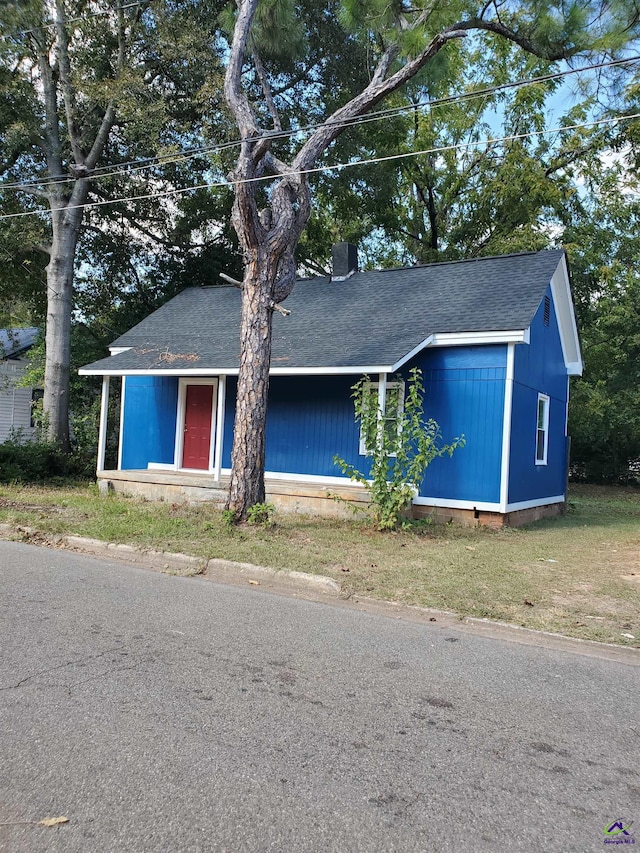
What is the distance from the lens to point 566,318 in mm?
16656

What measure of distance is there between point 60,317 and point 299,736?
1788cm

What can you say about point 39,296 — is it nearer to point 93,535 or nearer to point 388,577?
point 93,535

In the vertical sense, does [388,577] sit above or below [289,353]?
below

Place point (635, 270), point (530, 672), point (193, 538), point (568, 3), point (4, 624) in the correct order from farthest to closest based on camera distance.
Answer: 1. point (635, 270)
2. point (568, 3)
3. point (193, 538)
4. point (4, 624)
5. point (530, 672)

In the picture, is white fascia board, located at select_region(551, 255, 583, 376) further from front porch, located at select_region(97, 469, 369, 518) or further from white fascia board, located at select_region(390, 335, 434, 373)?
front porch, located at select_region(97, 469, 369, 518)

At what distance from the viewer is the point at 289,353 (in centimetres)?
1406

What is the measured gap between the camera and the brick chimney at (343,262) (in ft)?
58.4

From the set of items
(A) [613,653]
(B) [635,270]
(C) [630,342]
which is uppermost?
(B) [635,270]

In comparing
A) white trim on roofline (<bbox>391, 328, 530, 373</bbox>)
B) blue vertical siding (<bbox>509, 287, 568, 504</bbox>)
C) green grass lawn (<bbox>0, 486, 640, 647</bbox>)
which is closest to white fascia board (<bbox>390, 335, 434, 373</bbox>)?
white trim on roofline (<bbox>391, 328, 530, 373</bbox>)

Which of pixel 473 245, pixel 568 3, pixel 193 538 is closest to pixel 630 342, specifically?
pixel 473 245

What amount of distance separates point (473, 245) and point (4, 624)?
24888 millimetres

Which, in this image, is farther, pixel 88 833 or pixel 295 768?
pixel 295 768

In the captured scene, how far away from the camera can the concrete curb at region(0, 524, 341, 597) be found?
7516 mm

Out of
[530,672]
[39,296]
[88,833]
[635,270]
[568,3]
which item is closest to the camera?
[88,833]
